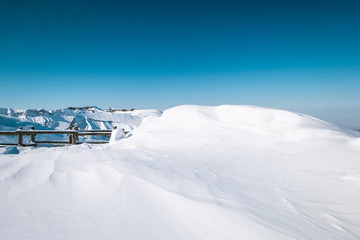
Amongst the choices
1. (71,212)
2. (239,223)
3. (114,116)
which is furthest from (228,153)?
(114,116)

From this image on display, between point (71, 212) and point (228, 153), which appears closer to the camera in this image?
point (71, 212)

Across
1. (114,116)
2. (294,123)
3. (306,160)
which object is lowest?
(114,116)

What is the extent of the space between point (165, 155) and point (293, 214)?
1901 mm

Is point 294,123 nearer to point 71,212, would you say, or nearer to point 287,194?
point 287,194

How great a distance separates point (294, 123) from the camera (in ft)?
11.7

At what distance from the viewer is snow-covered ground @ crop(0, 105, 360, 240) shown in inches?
48.9

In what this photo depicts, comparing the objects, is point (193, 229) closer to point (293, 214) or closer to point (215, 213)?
point (215, 213)

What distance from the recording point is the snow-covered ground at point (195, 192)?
124 centimetres

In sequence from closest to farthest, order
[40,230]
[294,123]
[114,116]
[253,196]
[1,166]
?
[40,230], [253,196], [1,166], [294,123], [114,116]

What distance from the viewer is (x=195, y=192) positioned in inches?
66.8

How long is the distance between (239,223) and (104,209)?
45.1 inches

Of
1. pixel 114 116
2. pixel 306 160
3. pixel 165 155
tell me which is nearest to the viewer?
pixel 306 160

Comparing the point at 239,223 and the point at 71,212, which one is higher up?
the point at 239,223

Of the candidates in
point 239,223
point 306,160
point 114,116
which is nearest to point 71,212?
point 239,223
